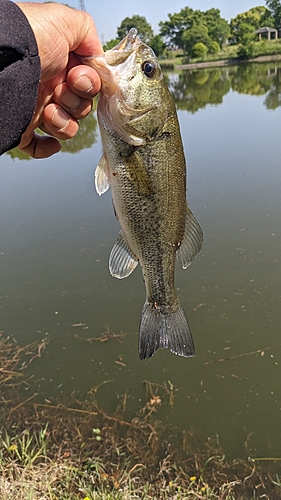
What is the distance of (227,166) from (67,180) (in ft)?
12.6

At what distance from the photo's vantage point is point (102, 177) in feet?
5.81

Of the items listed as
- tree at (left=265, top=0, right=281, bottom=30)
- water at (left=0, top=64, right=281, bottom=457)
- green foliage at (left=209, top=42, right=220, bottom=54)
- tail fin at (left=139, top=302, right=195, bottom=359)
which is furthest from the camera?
tree at (left=265, top=0, right=281, bottom=30)

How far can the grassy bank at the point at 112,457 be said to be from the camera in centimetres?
287

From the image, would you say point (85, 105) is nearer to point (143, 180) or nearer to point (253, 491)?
point (143, 180)

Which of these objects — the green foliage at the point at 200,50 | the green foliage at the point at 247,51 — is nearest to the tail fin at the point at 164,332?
the green foliage at the point at 247,51

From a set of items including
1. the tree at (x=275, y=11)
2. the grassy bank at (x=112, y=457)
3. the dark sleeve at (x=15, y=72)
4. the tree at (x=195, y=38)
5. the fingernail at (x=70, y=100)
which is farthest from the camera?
the tree at (x=275, y=11)

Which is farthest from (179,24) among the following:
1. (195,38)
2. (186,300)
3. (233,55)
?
(186,300)

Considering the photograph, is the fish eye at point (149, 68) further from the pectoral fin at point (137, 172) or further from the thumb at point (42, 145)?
the thumb at point (42, 145)

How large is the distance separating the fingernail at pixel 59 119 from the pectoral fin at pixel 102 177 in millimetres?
389

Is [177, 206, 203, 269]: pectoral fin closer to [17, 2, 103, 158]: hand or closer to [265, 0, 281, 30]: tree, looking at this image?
[17, 2, 103, 158]: hand

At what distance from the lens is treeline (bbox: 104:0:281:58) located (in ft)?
194

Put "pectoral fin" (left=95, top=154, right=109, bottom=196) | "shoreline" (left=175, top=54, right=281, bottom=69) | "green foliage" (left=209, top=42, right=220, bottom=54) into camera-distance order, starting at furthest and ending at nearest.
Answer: "green foliage" (left=209, top=42, right=220, bottom=54) < "shoreline" (left=175, top=54, right=281, bottom=69) < "pectoral fin" (left=95, top=154, right=109, bottom=196)

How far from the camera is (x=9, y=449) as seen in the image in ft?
10.5

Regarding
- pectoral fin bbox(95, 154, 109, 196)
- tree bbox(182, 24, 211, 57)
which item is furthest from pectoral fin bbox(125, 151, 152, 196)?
tree bbox(182, 24, 211, 57)
